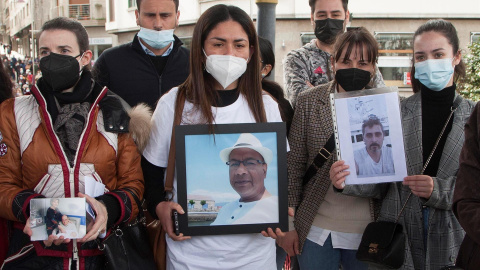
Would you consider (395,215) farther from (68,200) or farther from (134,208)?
(68,200)

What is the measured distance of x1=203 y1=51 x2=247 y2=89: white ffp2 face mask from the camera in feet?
7.98

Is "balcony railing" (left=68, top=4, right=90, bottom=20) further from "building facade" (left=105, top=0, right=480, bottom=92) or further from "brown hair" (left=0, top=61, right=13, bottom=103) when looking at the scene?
"brown hair" (left=0, top=61, right=13, bottom=103)

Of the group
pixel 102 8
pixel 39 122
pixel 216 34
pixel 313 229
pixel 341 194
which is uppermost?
pixel 102 8

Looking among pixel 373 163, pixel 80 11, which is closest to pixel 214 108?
pixel 373 163

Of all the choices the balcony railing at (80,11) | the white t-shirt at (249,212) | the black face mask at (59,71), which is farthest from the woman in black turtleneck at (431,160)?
the balcony railing at (80,11)

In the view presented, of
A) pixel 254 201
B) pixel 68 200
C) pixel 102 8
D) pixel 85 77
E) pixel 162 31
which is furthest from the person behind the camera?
pixel 102 8

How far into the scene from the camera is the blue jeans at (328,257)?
2.94 m

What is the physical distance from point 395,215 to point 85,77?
184 cm

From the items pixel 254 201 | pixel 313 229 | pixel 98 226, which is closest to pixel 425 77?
pixel 313 229

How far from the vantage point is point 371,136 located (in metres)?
2.65

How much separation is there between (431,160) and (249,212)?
112cm

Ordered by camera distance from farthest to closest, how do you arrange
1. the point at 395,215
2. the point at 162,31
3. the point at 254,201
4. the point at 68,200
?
1. the point at 162,31
2. the point at 395,215
3. the point at 254,201
4. the point at 68,200

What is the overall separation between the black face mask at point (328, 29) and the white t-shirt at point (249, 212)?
1716 millimetres

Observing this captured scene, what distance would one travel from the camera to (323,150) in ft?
9.60
